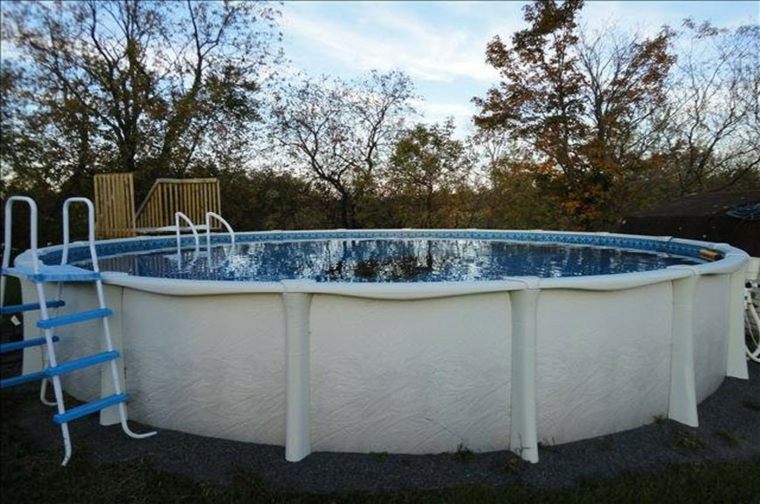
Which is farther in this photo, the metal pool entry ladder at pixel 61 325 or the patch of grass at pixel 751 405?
the patch of grass at pixel 751 405

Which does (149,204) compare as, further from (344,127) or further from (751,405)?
(751,405)

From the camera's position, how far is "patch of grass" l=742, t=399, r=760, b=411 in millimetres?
3076

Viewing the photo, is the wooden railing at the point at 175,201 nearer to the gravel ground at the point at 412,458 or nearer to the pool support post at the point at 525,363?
the gravel ground at the point at 412,458

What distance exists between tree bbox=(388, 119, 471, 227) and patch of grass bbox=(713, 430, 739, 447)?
Answer: 1098cm

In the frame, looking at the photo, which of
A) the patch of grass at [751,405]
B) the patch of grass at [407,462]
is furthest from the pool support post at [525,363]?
the patch of grass at [751,405]

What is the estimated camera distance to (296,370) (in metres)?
2.36

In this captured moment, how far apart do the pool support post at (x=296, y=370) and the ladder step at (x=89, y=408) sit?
2.99ft

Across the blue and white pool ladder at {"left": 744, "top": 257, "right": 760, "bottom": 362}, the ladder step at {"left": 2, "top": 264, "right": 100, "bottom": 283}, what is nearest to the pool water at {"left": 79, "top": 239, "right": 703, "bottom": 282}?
the blue and white pool ladder at {"left": 744, "top": 257, "right": 760, "bottom": 362}

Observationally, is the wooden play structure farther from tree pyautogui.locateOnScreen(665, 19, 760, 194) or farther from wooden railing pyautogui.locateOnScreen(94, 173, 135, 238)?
tree pyautogui.locateOnScreen(665, 19, 760, 194)

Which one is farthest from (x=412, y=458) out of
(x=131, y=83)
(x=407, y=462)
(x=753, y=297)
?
(x=131, y=83)

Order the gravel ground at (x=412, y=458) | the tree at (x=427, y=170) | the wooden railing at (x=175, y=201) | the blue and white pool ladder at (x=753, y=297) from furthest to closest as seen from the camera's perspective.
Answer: the tree at (x=427, y=170) < the wooden railing at (x=175, y=201) < the blue and white pool ladder at (x=753, y=297) < the gravel ground at (x=412, y=458)

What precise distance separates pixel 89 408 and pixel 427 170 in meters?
11.7

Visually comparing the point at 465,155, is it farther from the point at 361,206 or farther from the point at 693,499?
the point at 693,499

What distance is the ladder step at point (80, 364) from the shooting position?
228 cm
